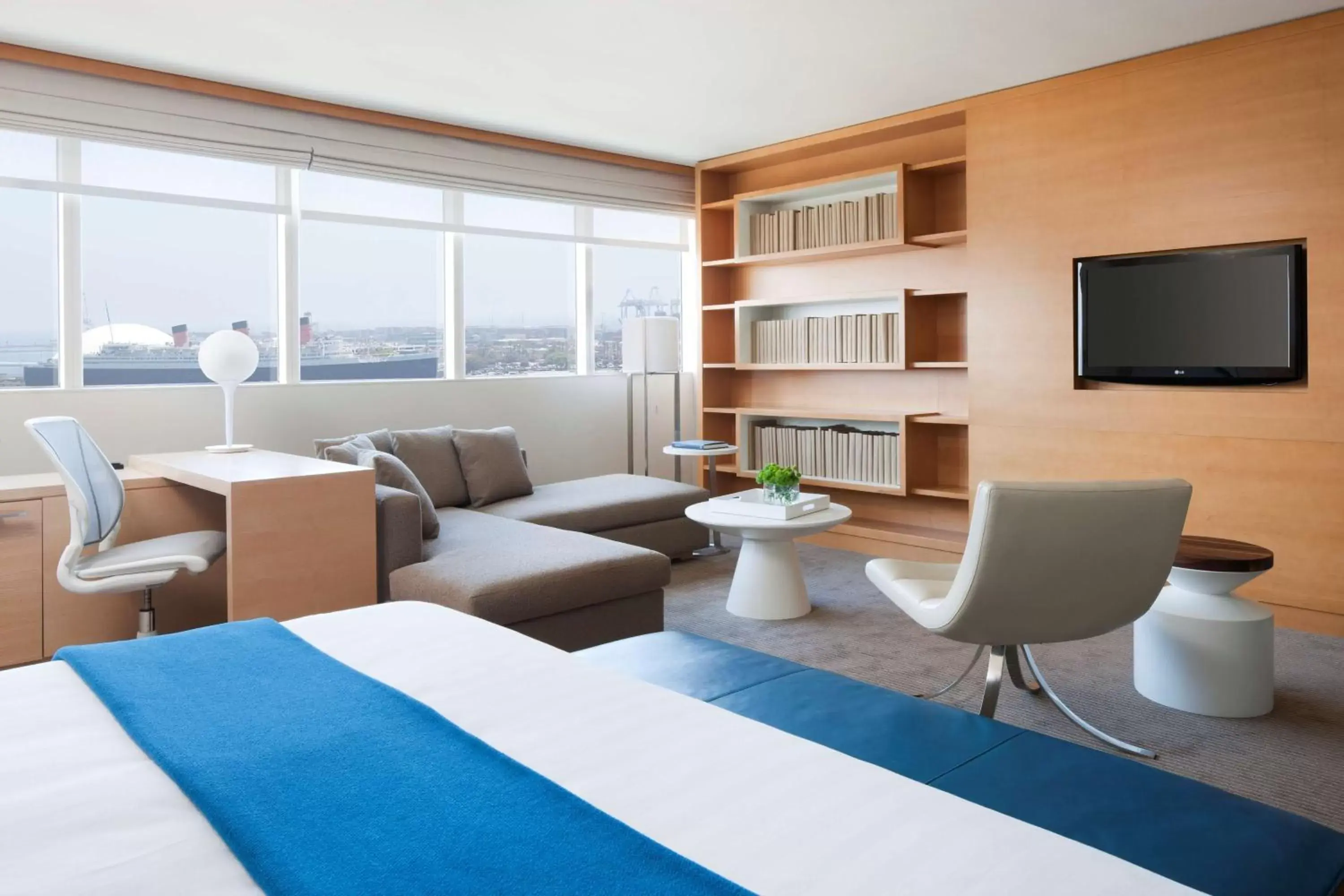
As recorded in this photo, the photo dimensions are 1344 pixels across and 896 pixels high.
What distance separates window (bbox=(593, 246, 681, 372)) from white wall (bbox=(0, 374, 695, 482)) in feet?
0.93

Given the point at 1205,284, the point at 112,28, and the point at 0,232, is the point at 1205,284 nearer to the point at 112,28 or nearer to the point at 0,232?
the point at 112,28

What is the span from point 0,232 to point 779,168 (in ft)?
14.6

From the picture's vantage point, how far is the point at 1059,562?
8.51ft

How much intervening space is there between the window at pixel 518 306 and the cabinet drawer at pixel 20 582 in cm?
279

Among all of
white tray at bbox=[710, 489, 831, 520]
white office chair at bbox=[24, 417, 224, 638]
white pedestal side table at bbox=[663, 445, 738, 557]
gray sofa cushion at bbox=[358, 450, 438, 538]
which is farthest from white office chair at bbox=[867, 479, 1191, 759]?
white pedestal side table at bbox=[663, 445, 738, 557]

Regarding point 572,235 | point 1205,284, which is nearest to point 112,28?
point 572,235

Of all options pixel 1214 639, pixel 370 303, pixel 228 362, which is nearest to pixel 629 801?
pixel 1214 639

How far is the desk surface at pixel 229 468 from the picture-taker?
10.8 ft

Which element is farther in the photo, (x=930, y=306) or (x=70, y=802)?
(x=930, y=306)

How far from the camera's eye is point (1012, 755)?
1.75 meters

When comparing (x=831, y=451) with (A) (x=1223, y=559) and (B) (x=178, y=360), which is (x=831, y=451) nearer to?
(A) (x=1223, y=559)

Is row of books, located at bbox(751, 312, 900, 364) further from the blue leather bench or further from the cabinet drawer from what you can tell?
the cabinet drawer

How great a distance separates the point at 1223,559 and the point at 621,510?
288 cm

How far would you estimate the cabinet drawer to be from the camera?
3.46 metres
